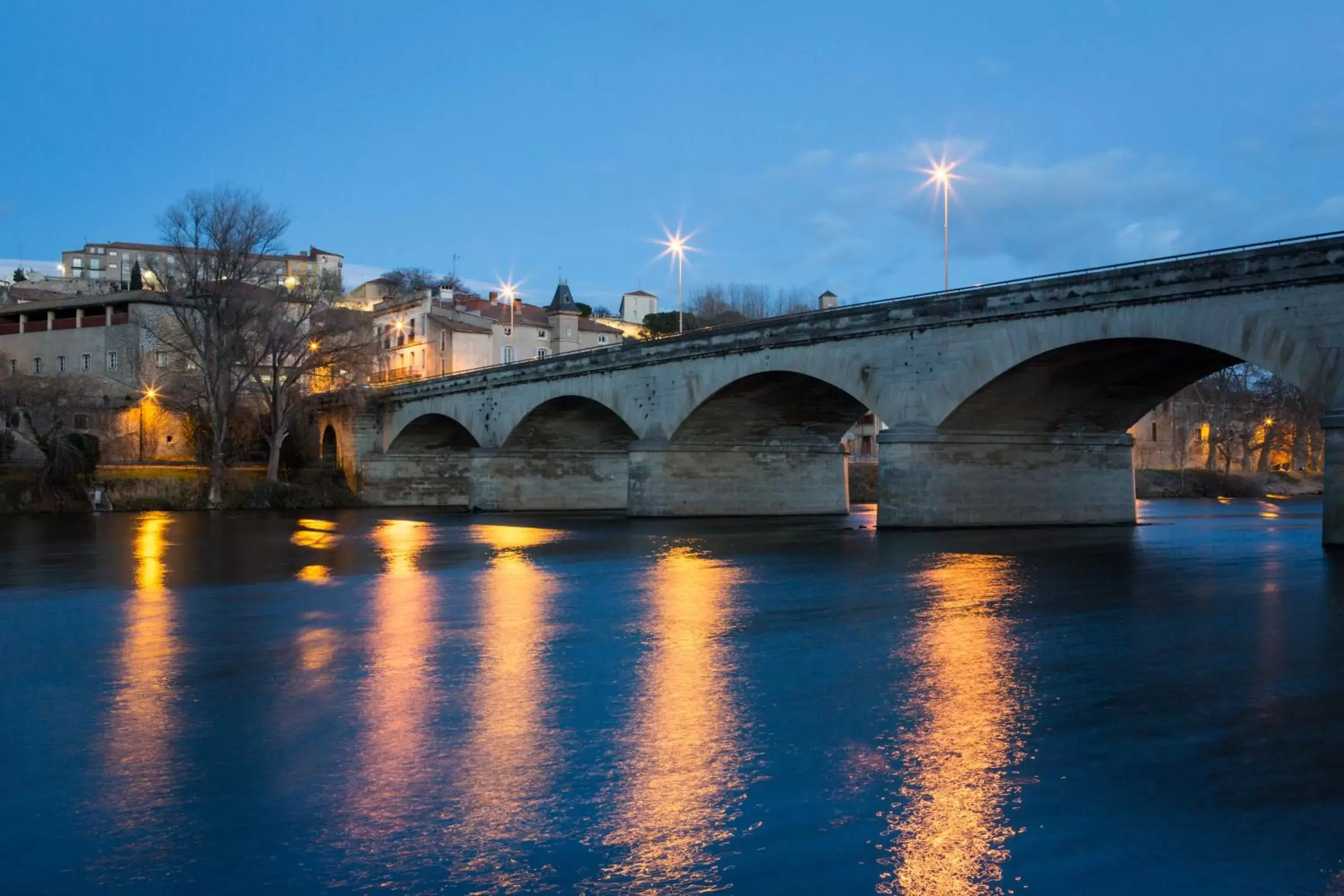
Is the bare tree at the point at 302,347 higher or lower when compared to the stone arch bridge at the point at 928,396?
higher

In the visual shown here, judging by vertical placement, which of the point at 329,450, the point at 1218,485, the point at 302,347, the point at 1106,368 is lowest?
the point at 1218,485

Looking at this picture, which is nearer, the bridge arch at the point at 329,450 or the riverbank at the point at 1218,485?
the riverbank at the point at 1218,485

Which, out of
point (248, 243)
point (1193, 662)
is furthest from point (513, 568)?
point (248, 243)

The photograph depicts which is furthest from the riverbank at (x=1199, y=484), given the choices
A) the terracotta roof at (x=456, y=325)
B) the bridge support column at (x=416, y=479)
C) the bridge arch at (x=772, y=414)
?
the terracotta roof at (x=456, y=325)

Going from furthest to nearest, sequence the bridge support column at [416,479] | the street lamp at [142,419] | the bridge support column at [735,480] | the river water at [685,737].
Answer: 1. the street lamp at [142,419]
2. the bridge support column at [416,479]
3. the bridge support column at [735,480]
4. the river water at [685,737]

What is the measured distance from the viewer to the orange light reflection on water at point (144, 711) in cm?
824

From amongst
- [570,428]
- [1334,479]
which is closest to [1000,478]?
[1334,479]

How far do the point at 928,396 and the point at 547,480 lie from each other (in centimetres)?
2665

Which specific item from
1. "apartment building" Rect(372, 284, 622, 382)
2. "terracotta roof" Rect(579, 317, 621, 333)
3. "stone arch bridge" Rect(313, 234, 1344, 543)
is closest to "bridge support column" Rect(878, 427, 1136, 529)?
"stone arch bridge" Rect(313, 234, 1344, 543)

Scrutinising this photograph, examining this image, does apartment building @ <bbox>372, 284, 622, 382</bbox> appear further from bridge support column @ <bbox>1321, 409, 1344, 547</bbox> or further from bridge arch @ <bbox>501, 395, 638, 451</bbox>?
bridge support column @ <bbox>1321, 409, 1344, 547</bbox>

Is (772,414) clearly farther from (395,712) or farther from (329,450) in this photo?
(329,450)

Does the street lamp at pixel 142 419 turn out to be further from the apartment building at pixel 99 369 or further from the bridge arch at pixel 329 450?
the bridge arch at pixel 329 450

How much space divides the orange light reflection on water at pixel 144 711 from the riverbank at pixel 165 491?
1381 inches

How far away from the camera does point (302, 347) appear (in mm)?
55938
